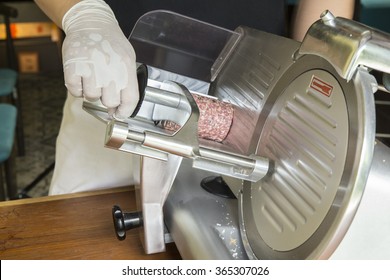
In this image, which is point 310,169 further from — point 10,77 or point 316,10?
point 10,77

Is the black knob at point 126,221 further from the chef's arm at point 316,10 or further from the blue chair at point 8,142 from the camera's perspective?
the blue chair at point 8,142

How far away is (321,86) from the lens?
2.34 feet

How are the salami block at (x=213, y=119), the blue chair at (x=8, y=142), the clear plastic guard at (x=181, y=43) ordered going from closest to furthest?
the salami block at (x=213, y=119)
the clear plastic guard at (x=181, y=43)
the blue chair at (x=8, y=142)

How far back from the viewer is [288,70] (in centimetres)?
83

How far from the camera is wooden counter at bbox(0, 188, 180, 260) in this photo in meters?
0.99

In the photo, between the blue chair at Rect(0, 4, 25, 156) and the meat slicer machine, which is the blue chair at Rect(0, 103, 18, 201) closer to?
the blue chair at Rect(0, 4, 25, 156)

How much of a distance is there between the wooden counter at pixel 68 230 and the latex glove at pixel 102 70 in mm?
311

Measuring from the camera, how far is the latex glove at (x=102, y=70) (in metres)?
0.80

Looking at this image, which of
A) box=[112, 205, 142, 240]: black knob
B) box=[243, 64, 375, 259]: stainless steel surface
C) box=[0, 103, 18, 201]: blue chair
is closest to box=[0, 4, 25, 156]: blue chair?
box=[0, 103, 18, 201]: blue chair

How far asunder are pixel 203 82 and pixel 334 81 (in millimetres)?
501

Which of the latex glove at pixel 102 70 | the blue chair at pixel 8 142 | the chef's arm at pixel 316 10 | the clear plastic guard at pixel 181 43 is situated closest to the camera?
the latex glove at pixel 102 70

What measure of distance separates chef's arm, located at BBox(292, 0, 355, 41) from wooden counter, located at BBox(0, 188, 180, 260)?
66cm

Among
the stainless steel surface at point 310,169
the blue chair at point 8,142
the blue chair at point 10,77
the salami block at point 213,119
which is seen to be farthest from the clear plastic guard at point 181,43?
the blue chair at point 10,77
